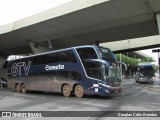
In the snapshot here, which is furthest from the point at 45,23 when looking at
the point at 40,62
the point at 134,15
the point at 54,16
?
the point at 134,15

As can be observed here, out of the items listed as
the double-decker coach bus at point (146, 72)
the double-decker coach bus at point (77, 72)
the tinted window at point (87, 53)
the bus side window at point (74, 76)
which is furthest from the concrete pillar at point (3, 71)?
the tinted window at point (87, 53)

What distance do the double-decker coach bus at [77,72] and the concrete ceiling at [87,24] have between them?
4.60 meters

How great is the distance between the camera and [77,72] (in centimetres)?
2091

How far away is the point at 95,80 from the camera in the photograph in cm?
1975

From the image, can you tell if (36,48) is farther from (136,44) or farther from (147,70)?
(147,70)

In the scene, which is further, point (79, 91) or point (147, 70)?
point (147, 70)

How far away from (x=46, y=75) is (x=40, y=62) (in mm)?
1428

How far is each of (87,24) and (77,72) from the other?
30.8ft

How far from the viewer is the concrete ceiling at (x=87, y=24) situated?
2397cm

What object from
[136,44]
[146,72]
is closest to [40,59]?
[136,44]

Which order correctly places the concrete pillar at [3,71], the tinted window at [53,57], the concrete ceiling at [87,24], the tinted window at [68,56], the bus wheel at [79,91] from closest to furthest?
the bus wheel at [79,91]
the tinted window at [68,56]
the tinted window at [53,57]
the concrete ceiling at [87,24]
the concrete pillar at [3,71]

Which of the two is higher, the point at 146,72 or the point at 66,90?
the point at 146,72

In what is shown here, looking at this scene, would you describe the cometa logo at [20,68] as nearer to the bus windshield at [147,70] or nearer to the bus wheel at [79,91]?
the bus wheel at [79,91]

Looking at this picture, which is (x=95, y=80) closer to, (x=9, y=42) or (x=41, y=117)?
(x=41, y=117)
